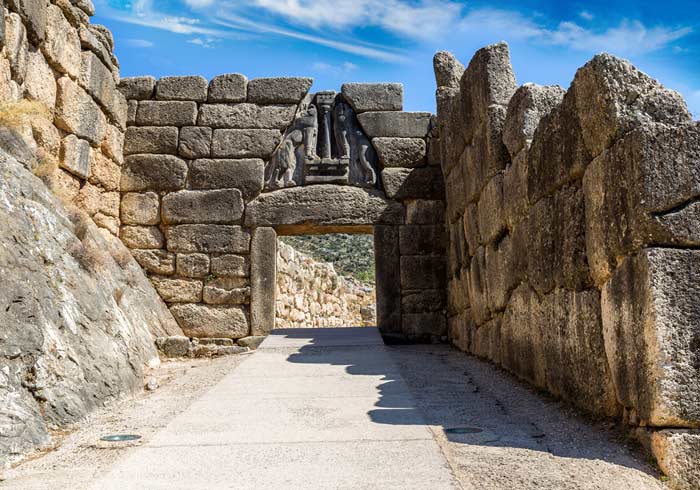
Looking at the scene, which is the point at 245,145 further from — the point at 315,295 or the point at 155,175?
the point at 315,295

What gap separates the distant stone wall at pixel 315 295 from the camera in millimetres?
11320

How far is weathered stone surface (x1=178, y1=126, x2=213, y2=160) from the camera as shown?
8141 mm

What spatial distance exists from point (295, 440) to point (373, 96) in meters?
5.89

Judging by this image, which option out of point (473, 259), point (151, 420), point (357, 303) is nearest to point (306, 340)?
point (473, 259)

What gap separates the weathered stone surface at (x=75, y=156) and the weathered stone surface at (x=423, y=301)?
4.07 m

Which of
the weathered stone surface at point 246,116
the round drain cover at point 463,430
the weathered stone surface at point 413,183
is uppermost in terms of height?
the weathered stone surface at point 246,116

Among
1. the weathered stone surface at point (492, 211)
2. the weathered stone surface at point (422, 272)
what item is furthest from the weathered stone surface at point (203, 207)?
the weathered stone surface at point (492, 211)

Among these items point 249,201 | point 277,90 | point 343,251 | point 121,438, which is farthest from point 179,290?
point 343,251

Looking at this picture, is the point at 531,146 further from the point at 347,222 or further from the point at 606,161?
the point at 347,222

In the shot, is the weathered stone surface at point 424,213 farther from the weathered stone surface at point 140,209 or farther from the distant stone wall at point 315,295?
the weathered stone surface at point 140,209

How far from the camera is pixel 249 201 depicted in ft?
26.4

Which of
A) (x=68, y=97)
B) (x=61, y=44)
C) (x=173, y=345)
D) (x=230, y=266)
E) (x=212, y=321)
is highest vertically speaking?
(x=61, y=44)

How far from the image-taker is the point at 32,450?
312cm

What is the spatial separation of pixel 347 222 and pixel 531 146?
373 cm
